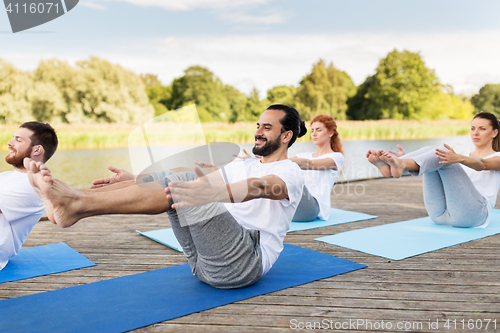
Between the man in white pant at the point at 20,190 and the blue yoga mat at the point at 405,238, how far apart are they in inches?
81.6

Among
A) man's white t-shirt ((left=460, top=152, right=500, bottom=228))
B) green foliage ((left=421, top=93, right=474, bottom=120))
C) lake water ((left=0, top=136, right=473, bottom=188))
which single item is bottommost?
lake water ((left=0, top=136, right=473, bottom=188))

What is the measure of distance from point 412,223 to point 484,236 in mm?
654

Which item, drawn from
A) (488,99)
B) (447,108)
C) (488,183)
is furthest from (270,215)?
(488,99)

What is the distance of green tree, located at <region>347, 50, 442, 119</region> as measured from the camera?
16.9 m

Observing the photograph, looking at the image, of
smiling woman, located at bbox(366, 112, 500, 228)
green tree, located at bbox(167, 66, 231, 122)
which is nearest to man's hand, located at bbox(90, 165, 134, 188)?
smiling woman, located at bbox(366, 112, 500, 228)

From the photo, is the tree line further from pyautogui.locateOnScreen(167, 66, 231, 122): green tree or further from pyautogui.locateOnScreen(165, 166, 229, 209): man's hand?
pyautogui.locateOnScreen(165, 166, 229, 209): man's hand

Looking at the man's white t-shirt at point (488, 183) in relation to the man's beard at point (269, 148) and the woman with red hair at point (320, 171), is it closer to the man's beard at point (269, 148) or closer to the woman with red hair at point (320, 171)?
the woman with red hair at point (320, 171)

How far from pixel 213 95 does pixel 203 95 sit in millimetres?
464

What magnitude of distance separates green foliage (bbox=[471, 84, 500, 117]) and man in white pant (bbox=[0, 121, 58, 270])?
1718 centimetres

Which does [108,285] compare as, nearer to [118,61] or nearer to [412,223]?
[412,223]

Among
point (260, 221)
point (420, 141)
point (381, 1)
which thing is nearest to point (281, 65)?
point (381, 1)

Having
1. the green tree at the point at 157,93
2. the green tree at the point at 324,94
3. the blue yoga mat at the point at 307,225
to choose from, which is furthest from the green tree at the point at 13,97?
the blue yoga mat at the point at 307,225

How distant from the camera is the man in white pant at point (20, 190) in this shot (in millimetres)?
2311

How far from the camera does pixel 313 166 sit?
386 cm
